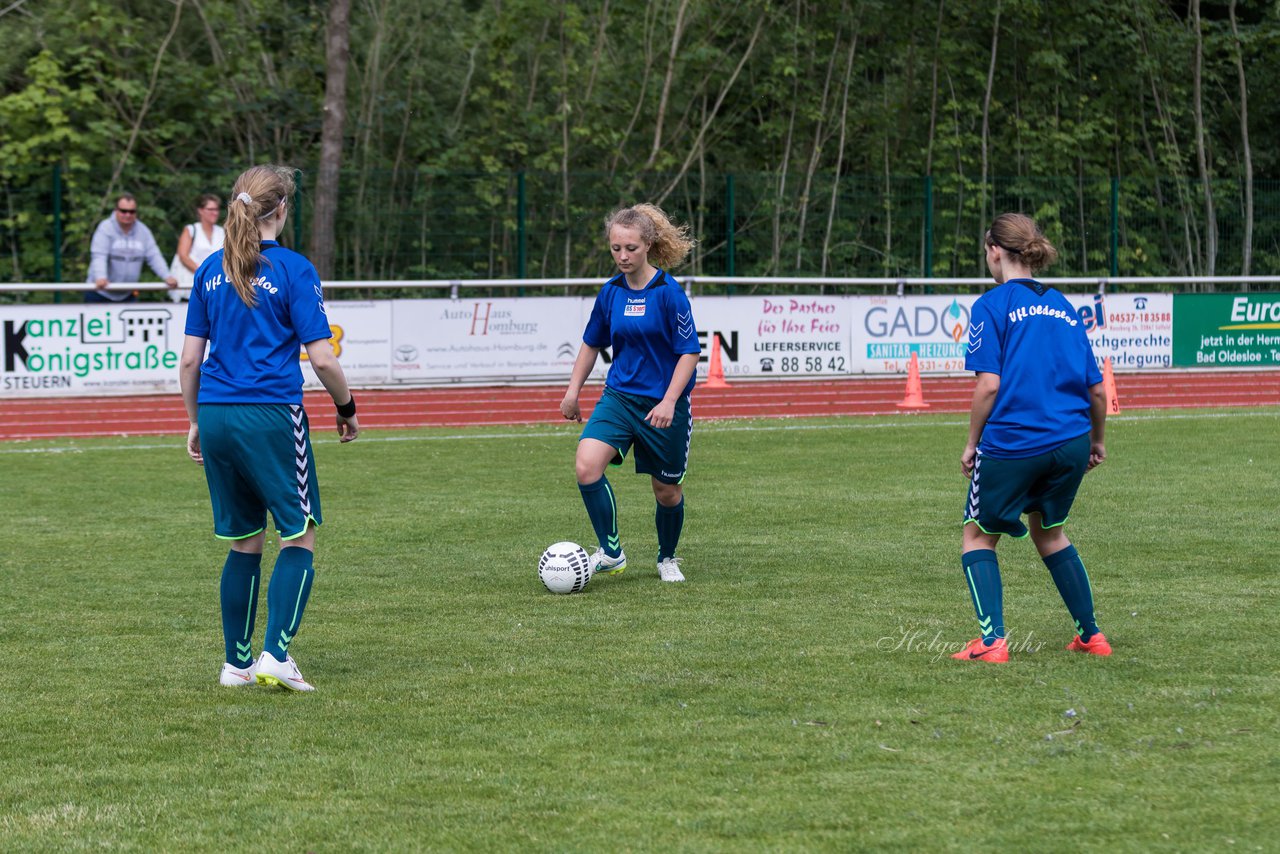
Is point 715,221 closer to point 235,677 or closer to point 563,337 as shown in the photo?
point 563,337

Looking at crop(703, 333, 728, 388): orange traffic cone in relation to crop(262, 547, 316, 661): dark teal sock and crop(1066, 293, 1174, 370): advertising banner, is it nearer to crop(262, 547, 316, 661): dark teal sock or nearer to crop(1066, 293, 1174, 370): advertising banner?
crop(1066, 293, 1174, 370): advertising banner

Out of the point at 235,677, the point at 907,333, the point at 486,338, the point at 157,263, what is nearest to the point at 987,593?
the point at 235,677

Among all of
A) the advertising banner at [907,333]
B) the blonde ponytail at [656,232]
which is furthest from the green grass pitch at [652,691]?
the advertising banner at [907,333]

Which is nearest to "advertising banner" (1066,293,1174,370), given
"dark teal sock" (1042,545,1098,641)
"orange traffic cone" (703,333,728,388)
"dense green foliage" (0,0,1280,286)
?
"dense green foliage" (0,0,1280,286)

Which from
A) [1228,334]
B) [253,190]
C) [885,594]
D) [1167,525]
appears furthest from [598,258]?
[253,190]

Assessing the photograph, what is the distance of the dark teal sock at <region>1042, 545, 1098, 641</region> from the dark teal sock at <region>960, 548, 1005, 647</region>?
246 mm

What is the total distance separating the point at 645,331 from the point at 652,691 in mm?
2739

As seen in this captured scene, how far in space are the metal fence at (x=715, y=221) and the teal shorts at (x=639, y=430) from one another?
14.8 m

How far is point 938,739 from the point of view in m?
5.11

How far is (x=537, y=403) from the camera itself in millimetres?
18531

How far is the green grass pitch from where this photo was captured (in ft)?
14.4

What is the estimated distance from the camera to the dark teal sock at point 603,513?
8.34m

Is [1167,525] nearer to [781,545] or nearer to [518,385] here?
[781,545]

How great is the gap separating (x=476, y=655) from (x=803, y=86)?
81.8 ft
